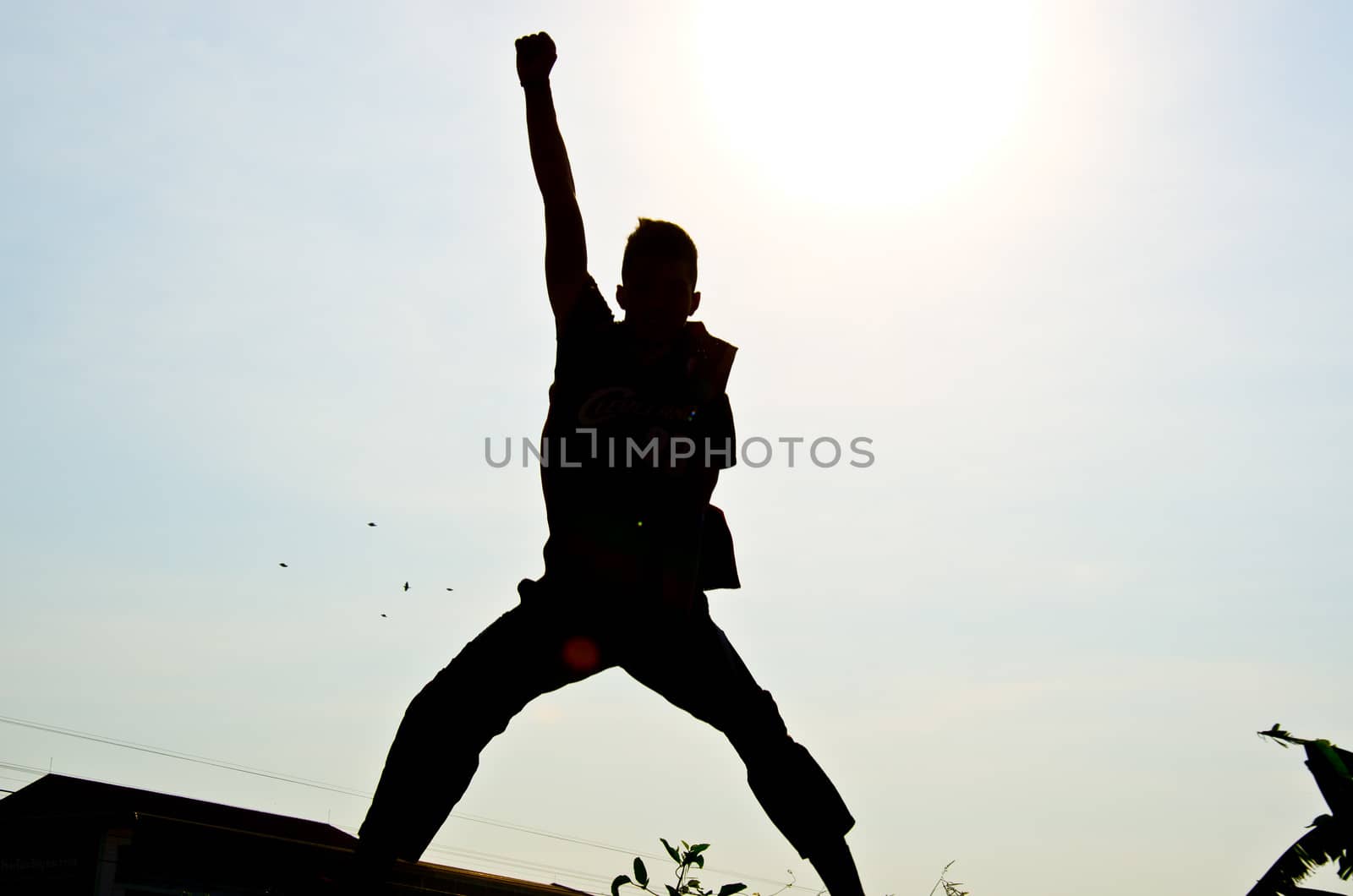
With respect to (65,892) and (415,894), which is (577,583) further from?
(65,892)

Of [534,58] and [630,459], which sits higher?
[534,58]

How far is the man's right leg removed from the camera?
3838 millimetres

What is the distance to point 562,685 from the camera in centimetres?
404

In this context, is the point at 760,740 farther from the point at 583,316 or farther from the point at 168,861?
the point at 168,861

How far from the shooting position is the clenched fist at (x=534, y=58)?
14.2ft

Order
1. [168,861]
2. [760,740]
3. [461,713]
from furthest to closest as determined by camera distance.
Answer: [760,740]
[461,713]
[168,861]

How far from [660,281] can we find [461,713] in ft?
5.46

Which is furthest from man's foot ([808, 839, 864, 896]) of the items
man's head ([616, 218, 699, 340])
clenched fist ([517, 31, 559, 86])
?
clenched fist ([517, 31, 559, 86])

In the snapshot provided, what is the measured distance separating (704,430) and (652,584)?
58 cm

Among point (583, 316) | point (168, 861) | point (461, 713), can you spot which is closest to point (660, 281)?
point (583, 316)

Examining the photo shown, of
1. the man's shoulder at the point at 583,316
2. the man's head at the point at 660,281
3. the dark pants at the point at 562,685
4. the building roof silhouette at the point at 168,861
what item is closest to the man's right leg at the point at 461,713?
the dark pants at the point at 562,685

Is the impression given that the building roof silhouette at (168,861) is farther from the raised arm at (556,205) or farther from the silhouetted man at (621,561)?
the raised arm at (556,205)

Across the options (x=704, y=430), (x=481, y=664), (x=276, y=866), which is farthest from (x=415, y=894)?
(x=704, y=430)

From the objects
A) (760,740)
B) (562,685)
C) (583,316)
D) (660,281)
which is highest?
(660,281)
